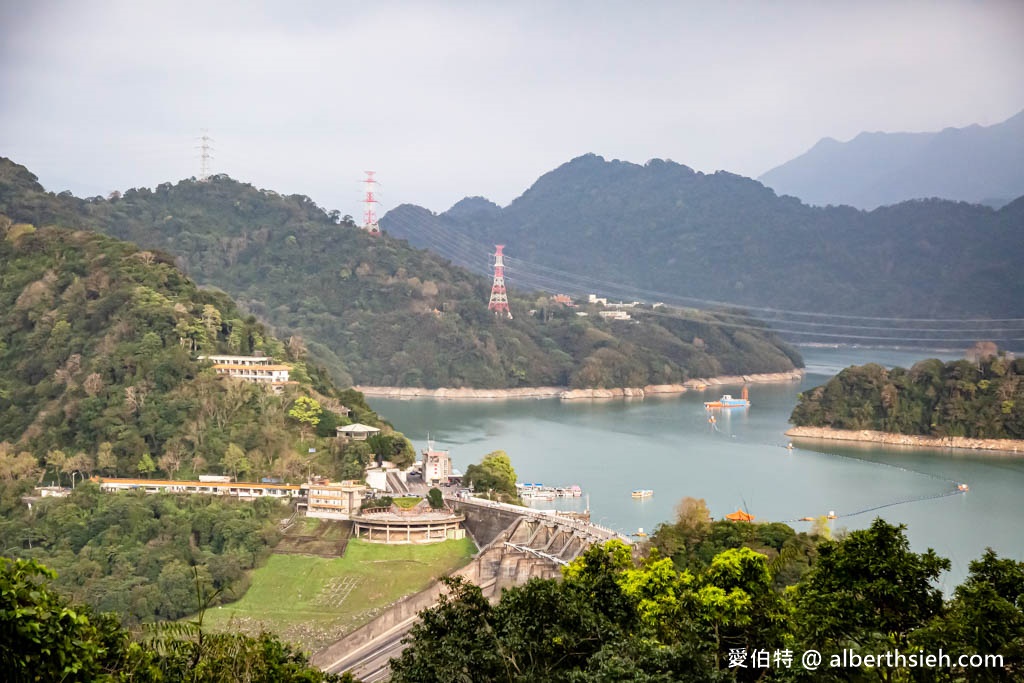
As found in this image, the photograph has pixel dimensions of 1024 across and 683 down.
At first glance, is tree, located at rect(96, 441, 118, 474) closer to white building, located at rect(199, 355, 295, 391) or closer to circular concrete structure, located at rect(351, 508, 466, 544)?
white building, located at rect(199, 355, 295, 391)

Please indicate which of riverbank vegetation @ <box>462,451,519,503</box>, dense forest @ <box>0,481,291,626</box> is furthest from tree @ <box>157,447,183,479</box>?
riverbank vegetation @ <box>462,451,519,503</box>

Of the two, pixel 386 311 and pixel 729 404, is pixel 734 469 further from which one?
pixel 386 311

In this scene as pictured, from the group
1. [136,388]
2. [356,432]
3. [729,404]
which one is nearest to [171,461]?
[136,388]

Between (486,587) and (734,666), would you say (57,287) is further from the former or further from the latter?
(734,666)

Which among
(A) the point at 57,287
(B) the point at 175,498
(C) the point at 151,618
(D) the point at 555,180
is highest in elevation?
(D) the point at 555,180

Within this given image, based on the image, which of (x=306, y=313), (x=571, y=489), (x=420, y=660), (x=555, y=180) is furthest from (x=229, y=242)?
(x=555, y=180)

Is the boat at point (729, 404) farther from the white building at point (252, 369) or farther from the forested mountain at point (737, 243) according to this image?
the forested mountain at point (737, 243)
